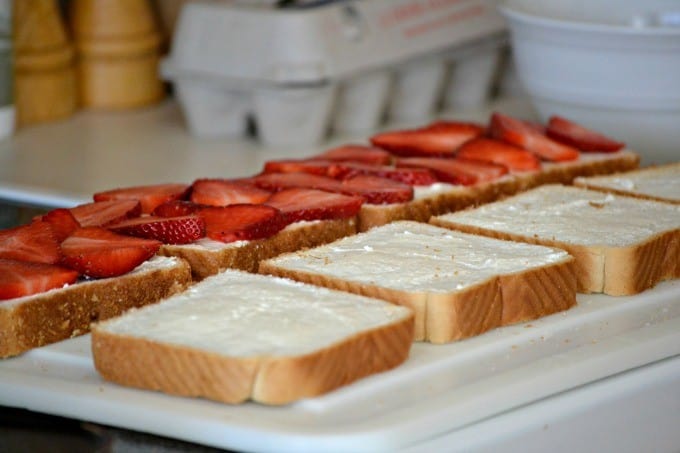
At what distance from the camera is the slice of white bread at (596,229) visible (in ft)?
Result: 5.90

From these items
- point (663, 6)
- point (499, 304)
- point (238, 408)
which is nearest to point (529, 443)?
point (499, 304)

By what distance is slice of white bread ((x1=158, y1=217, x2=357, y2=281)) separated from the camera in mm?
1781

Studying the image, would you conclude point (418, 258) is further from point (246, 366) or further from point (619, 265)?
point (246, 366)

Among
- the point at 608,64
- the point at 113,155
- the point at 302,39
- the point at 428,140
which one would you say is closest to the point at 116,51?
the point at 113,155

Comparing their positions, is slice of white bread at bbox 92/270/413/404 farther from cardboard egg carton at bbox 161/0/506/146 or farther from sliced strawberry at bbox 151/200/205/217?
cardboard egg carton at bbox 161/0/506/146

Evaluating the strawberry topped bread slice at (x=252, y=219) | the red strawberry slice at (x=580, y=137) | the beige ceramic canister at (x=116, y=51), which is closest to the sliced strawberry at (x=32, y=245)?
the strawberry topped bread slice at (x=252, y=219)

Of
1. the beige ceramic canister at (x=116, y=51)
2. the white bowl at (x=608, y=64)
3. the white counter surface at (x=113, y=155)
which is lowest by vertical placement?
the white counter surface at (x=113, y=155)

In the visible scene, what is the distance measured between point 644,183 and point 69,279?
1065 mm

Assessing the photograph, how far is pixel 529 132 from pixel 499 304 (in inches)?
31.2

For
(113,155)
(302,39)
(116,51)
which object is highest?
(302,39)

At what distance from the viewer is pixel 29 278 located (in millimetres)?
1629

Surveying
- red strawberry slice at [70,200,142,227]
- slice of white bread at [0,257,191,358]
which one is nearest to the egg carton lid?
red strawberry slice at [70,200,142,227]

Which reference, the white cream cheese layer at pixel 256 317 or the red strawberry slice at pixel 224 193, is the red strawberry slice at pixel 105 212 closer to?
A: the red strawberry slice at pixel 224 193

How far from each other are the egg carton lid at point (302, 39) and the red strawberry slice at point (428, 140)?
0.53 meters
